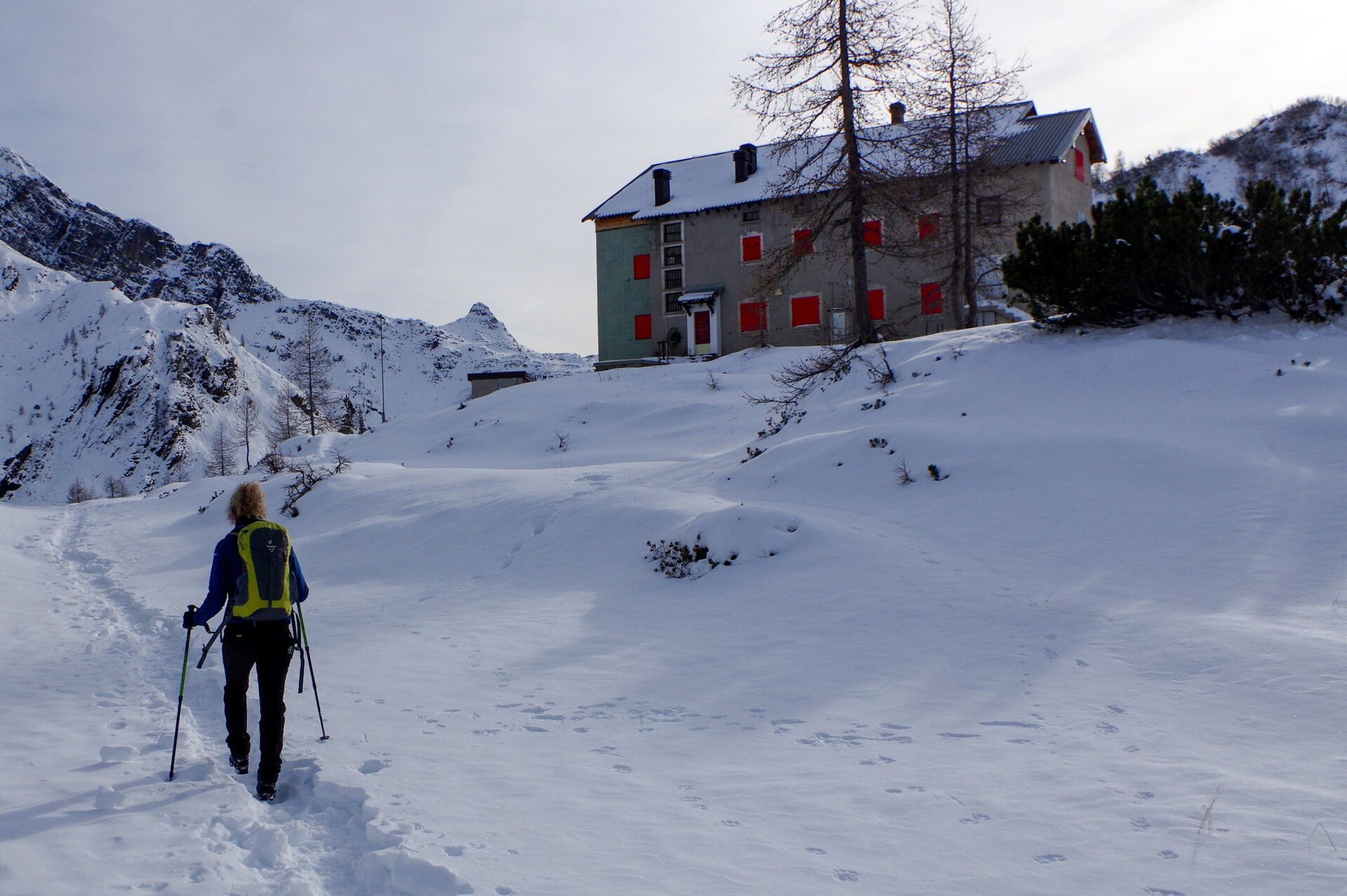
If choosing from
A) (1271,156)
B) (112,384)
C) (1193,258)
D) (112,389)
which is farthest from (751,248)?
(112,384)

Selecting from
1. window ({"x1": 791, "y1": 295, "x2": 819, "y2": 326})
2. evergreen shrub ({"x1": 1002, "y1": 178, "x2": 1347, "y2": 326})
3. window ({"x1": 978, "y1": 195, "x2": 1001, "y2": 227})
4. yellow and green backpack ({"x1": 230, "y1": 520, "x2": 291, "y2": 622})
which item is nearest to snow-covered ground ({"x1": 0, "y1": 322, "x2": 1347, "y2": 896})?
evergreen shrub ({"x1": 1002, "y1": 178, "x2": 1347, "y2": 326})

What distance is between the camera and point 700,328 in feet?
127

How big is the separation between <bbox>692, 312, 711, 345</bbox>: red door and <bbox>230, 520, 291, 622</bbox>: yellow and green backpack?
3399 centimetres

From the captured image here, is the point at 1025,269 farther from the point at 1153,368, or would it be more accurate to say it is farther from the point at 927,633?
the point at 927,633

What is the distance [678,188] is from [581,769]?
39.9m

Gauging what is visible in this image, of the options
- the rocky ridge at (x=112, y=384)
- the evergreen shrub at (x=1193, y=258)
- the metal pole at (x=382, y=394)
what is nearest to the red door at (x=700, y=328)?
the metal pole at (x=382, y=394)

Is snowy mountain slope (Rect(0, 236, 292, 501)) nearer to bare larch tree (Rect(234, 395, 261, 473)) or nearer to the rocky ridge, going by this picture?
the rocky ridge

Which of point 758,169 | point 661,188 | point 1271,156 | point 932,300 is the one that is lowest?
point 932,300

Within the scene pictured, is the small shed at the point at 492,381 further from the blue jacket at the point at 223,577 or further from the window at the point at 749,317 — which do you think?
the blue jacket at the point at 223,577

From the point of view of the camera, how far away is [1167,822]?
12.8 feet

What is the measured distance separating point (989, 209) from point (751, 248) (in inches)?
516

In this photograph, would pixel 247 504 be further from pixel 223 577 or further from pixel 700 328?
pixel 700 328

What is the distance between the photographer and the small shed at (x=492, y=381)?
1581 inches

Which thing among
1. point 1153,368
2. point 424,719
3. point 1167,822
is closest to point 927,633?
point 1167,822
